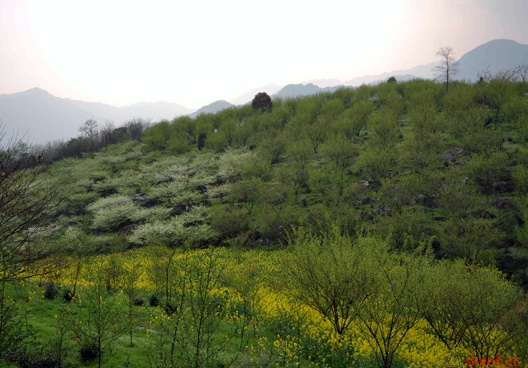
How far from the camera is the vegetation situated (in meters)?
11.9

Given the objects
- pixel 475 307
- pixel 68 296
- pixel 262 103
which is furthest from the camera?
pixel 262 103

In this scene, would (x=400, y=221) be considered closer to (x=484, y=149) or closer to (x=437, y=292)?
(x=437, y=292)

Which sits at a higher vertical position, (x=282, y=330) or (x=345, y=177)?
(x=345, y=177)

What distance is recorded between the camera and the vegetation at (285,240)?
11.9m

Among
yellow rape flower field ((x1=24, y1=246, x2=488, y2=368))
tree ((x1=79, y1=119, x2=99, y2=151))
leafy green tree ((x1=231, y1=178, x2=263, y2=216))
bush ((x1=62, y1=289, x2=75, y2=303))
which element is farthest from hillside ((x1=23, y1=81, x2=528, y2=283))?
bush ((x1=62, y1=289, x2=75, y2=303))

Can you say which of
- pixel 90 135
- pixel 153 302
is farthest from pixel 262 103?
pixel 153 302

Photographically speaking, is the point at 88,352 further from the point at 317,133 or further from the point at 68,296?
the point at 317,133

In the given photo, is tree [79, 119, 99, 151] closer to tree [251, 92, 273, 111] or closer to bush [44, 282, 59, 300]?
tree [251, 92, 273, 111]

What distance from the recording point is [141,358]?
12.3 meters

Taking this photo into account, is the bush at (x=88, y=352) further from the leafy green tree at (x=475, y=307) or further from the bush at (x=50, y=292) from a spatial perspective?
the leafy green tree at (x=475, y=307)

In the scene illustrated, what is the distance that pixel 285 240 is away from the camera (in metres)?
38.8

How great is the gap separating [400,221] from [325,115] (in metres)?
45.5

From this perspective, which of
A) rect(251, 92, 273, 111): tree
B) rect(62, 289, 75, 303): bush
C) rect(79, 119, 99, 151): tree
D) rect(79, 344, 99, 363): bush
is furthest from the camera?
rect(79, 119, 99, 151): tree

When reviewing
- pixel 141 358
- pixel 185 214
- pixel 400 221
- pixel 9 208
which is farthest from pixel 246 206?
pixel 9 208
